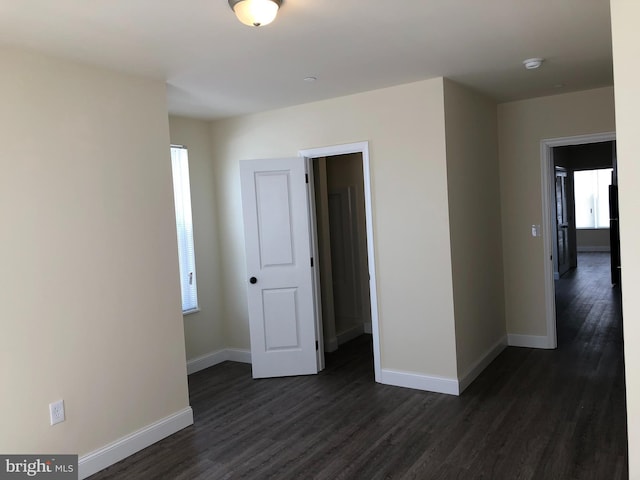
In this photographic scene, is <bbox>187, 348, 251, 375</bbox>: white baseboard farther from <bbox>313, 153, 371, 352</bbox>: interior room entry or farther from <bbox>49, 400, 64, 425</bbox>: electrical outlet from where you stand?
<bbox>49, 400, 64, 425</bbox>: electrical outlet

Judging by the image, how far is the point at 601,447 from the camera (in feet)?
10.0

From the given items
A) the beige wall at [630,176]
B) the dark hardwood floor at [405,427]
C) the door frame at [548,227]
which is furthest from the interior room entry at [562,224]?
the beige wall at [630,176]

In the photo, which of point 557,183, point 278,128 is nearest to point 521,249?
point 278,128

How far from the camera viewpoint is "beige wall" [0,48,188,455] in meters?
2.75

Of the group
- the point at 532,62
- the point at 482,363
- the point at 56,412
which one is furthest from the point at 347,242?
the point at 56,412

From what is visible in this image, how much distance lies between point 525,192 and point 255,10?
3759mm

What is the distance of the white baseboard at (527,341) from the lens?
16.8 feet

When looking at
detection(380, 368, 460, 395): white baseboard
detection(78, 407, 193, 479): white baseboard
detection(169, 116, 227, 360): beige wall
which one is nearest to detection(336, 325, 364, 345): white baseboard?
detection(169, 116, 227, 360): beige wall

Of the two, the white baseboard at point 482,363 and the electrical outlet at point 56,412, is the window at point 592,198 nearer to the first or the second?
the white baseboard at point 482,363

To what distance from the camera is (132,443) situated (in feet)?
10.9

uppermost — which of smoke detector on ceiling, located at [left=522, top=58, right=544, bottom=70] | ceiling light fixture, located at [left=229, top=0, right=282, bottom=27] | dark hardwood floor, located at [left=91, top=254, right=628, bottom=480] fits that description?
smoke detector on ceiling, located at [left=522, top=58, right=544, bottom=70]

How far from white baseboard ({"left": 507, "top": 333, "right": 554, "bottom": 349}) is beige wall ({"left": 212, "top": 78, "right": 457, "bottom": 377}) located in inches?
61.0

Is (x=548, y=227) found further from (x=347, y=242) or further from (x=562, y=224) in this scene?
(x=562, y=224)

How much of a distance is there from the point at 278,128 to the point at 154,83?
4.76ft
